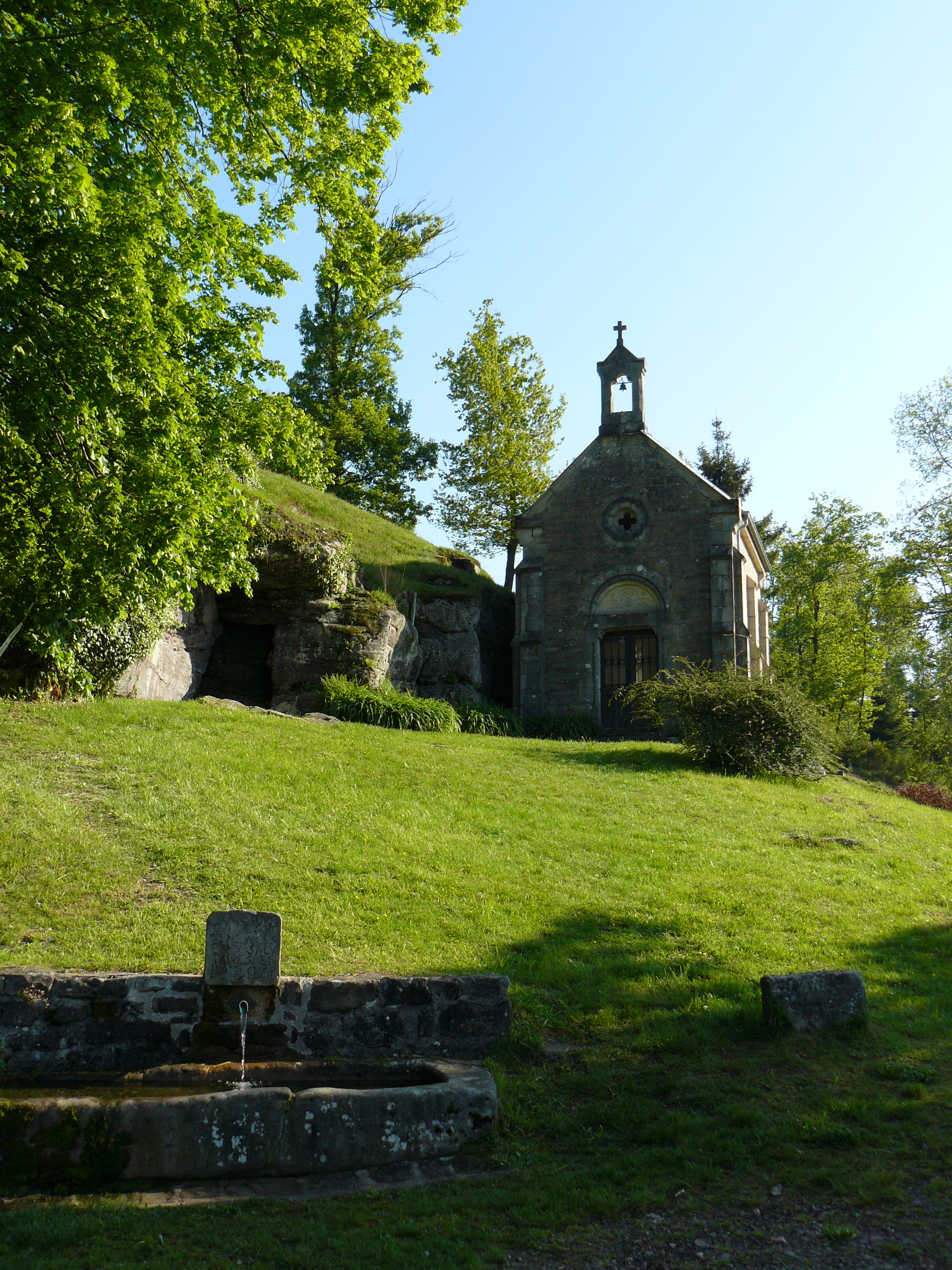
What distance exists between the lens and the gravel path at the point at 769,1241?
3.98 m

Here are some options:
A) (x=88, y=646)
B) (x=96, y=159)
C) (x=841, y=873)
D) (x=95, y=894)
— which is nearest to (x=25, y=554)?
(x=95, y=894)

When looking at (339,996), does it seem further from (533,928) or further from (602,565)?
(602,565)

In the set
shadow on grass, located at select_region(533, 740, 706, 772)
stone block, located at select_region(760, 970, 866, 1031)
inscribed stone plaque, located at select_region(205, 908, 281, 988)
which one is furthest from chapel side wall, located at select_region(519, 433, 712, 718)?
inscribed stone plaque, located at select_region(205, 908, 281, 988)

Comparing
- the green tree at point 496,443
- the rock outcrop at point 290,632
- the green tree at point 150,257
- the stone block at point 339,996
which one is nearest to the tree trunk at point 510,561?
the green tree at point 496,443

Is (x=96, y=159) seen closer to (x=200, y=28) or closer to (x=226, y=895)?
(x=200, y=28)

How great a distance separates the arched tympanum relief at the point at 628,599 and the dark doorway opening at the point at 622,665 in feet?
1.85

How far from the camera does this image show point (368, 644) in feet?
62.7

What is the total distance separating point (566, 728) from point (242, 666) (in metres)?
7.92

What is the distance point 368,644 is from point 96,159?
11.3 m

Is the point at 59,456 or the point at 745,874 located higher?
the point at 59,456

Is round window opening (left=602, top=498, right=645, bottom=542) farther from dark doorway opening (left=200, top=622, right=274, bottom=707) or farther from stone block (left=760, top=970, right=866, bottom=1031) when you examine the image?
stone block (left=760, top=970, right=866, bottom=1031)

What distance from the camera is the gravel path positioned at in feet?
13.0

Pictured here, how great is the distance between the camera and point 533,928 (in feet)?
27.5

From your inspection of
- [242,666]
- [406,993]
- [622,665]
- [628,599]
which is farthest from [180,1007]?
[628,599]
